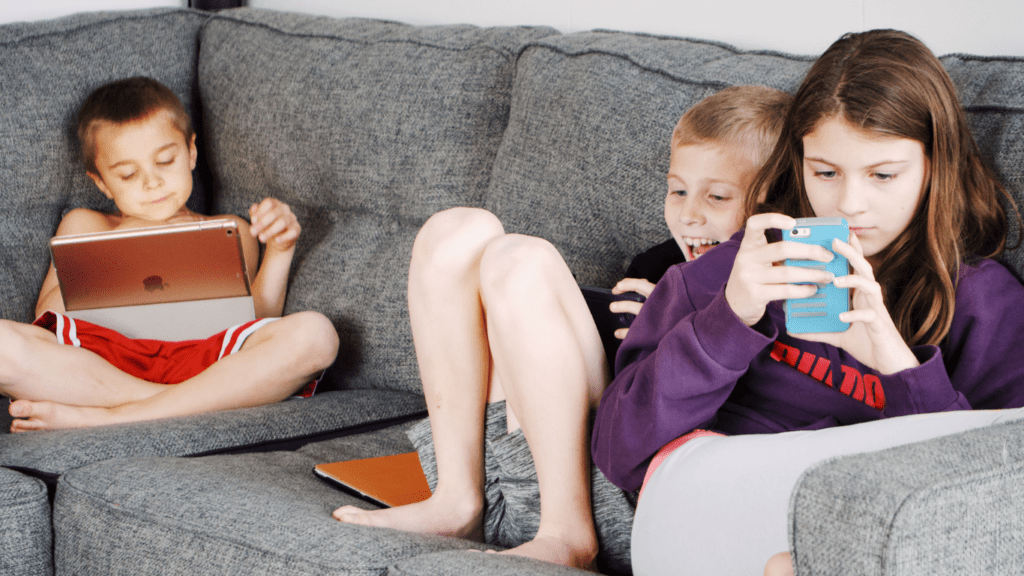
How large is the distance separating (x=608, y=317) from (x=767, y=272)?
0.40 meters

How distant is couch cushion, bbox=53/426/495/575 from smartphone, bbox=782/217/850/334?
0.43 m

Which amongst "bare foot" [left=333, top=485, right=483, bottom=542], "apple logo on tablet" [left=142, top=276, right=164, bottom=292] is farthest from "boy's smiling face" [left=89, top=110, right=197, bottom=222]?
"bare foot" [left=333, top=485, right=483, bottom=542]

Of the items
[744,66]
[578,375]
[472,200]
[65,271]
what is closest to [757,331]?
[578,375]

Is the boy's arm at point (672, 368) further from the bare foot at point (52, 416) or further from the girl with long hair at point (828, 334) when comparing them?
the bare foot at point (52, 416)

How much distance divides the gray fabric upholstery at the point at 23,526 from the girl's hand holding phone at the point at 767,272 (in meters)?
0.89

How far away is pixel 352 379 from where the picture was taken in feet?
5.45

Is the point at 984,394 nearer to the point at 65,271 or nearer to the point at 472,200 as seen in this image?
the point at 472,200

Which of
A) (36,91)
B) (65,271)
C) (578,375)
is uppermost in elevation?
(36,91)

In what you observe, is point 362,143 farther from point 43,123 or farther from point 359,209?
point 43,123

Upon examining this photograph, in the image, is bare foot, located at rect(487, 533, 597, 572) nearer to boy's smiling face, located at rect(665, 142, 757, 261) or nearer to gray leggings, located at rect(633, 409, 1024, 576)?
gray leggings, located at rect(633, 409, 1024, 576)

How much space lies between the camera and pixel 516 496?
1.11 metres

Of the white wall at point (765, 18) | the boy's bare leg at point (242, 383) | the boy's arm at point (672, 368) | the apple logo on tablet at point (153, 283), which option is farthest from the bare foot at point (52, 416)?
the white wall at point (765, 18)

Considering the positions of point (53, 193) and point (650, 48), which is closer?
point (650, 48)

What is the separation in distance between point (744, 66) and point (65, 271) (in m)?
1.16
